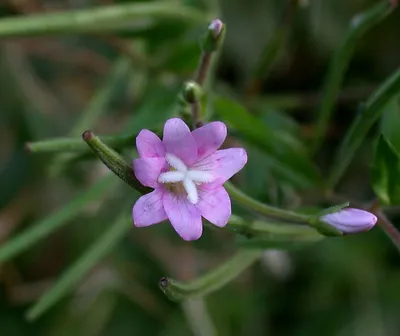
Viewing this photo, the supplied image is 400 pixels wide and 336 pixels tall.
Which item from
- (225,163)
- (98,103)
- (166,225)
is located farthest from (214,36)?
(166,225)

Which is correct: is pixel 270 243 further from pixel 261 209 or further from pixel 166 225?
pixel 166 225

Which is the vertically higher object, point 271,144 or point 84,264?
point 271,144

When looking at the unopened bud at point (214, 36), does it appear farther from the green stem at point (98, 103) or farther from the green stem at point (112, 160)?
the green stem at point (98, 103)

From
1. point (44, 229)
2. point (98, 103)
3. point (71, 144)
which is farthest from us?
point (98, 103)

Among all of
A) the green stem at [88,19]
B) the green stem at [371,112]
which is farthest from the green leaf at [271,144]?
the green stem at [88,19]

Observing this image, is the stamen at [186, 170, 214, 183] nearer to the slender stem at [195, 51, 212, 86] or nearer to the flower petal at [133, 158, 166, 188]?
the flower petal at [133, 158, 166, 188]

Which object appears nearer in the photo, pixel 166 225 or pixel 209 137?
pixel 209 137

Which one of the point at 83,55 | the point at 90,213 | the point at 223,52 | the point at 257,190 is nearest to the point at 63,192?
the point at 90,213
